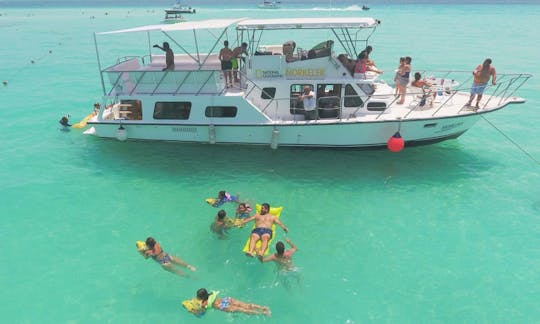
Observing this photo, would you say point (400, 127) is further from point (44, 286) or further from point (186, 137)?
point (44, 286)

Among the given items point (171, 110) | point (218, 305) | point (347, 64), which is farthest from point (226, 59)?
point (218, 305)

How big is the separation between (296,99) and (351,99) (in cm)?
198

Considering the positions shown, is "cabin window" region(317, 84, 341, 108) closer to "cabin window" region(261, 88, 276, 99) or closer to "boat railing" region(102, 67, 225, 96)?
"cabin window" region(261, 88, 276, 99)

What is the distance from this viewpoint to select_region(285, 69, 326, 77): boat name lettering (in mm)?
12609

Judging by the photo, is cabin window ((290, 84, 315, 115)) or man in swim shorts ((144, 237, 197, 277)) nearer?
man in swim shorts ((144, 237, 197, 277))

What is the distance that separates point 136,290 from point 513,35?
51928 mm

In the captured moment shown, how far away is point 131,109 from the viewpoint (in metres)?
13.5

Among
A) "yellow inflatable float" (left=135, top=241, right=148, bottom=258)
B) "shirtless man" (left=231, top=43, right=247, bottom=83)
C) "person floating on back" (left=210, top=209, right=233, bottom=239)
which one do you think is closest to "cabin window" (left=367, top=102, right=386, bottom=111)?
"shirtless man" (left=231, top=43, right=247, bottom=83)

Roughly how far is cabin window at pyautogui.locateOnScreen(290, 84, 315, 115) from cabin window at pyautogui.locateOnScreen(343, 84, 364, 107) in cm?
122

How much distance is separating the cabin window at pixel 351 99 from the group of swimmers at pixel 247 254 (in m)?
5.66

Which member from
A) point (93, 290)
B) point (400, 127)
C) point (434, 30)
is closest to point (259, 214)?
point (93, 290)

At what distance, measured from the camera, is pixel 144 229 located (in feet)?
33.0

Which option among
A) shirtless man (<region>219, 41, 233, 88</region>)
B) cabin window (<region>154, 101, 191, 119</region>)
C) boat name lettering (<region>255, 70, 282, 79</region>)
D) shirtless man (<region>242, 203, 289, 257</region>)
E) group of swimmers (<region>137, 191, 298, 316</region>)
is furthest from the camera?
shirtless man (<region>219, 41, 233, 88</region>)

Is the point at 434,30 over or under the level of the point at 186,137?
over
